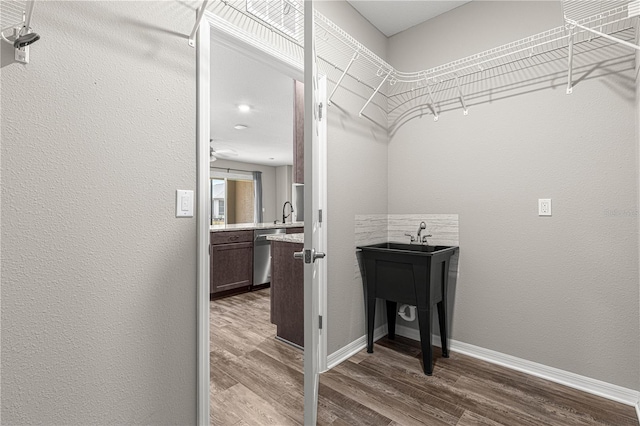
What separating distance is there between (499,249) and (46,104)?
2501 mm

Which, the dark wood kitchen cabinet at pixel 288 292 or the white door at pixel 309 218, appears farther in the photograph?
the dark wood kitchen cabinet at pixel 288 292

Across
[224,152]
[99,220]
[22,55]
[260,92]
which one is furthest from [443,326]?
[224,152]

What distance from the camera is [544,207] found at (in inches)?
78.0

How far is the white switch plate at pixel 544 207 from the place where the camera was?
1.96 meters

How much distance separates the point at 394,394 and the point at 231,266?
276 centimetres

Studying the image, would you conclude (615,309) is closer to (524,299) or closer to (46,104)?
(524,299)

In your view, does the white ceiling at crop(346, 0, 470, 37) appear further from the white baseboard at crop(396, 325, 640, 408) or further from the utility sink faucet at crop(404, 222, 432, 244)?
the white baseboard at crop(396, 325, 640, 408)

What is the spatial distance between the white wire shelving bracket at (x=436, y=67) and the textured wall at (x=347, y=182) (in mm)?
119

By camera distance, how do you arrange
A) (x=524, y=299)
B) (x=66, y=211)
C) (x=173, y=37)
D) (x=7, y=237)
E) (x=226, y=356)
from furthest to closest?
(x=226, y=356), (x=524, y=299), (x=173, y=37), (x=66, y=211), (x=7, y=237)

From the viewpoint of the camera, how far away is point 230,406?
1.69 m

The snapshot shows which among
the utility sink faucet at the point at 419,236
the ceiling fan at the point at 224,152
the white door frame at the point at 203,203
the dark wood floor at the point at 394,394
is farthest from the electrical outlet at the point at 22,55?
the ceiling fan at the point at 224,152

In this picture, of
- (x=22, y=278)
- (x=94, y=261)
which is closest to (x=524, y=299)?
(x=94, y=261)

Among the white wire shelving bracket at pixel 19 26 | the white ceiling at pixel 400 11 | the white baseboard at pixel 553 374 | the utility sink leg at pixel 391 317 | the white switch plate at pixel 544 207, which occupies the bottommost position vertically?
the white baseboard at pixel 553 374

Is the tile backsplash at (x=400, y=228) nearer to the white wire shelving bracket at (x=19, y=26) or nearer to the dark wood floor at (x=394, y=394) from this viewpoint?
the dark wood floor at (x=394, y=394)
